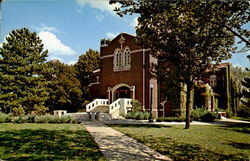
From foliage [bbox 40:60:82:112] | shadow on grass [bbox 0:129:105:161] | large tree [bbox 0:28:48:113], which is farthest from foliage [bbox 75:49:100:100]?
shadow on grass [bbox 0:129:105:161]

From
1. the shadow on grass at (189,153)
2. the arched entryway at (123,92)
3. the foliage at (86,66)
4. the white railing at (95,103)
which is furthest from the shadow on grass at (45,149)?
the foliage at (86,66)

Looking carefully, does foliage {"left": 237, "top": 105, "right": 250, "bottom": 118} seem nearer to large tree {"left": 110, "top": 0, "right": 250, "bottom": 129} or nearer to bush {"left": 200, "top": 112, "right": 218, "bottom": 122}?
bush {"left": 200, "top": 112, "right": 218, "bottom": 122}

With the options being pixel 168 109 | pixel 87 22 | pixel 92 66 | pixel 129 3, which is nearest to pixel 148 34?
pixel 87 22

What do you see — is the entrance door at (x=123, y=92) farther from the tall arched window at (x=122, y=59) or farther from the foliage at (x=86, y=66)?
the foliage at (x=86, y=66)

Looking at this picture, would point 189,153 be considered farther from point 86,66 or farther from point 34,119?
point 86,66

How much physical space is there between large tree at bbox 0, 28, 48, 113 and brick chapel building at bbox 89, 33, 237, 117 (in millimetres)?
8325

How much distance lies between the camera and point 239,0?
17.3 ft

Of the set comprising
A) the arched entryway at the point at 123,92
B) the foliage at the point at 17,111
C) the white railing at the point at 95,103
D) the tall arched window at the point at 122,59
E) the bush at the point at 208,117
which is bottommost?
the bush at the point at 208,117

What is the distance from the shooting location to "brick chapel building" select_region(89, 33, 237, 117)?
21.4 m

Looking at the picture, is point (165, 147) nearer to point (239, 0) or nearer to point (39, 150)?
point (39, 150)

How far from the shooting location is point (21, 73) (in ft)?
58.5

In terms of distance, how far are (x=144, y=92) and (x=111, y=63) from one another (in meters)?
6.19

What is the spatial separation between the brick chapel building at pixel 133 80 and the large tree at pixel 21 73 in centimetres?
832

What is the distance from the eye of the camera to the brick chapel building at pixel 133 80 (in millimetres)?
21375
